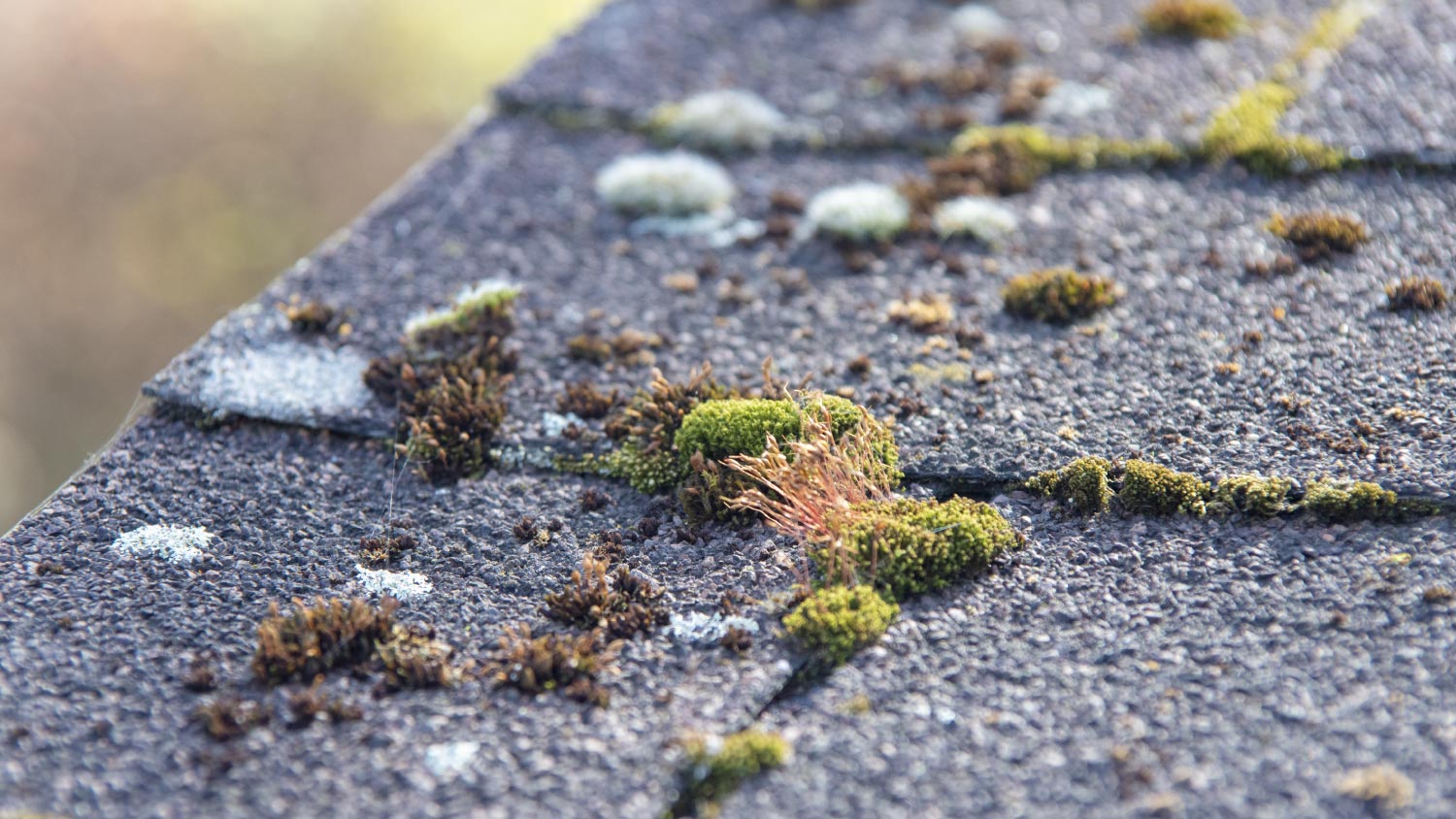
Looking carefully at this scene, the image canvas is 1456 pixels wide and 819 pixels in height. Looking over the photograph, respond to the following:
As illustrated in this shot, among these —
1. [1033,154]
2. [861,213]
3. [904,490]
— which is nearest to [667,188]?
[861,213]

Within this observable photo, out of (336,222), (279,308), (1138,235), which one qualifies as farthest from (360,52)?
(1138,235)

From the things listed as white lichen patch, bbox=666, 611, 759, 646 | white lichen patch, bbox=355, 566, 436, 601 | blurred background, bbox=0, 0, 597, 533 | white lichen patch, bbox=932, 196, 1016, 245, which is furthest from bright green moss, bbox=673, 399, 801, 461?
blurred background, bbox=0, 0, 597, 533

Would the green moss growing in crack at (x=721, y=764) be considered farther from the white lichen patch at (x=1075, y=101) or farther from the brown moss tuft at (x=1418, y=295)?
the white lichen patch at (x=1075, y=101)

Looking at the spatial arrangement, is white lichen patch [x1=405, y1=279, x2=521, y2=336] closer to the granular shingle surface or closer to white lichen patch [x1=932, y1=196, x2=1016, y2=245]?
the granular shingle surface

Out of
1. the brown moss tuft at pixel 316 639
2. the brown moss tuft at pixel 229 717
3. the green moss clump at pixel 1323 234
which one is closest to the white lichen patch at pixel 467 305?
the brown moss tuft at pixel 316 639

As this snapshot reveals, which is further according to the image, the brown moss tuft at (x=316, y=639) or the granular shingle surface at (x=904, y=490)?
the brown moss tuft at (x=316, y=639)

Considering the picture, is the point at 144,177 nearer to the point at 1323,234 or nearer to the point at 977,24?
the point at 977,24
